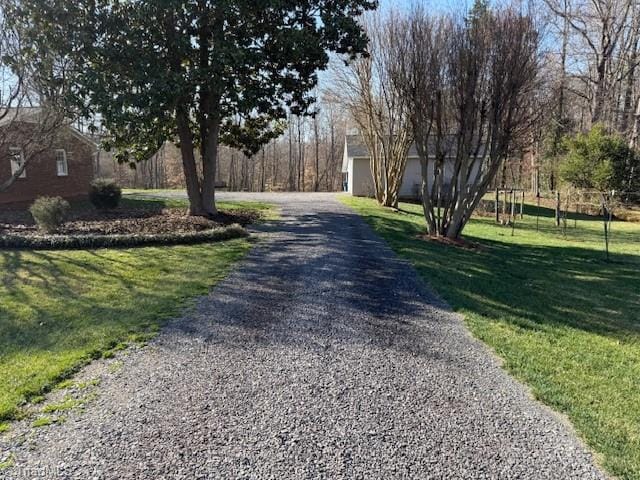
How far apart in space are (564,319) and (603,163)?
74.8 ft

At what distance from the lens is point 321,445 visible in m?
2.72

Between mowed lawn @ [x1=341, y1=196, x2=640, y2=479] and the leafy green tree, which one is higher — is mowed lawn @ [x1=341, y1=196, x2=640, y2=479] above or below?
below

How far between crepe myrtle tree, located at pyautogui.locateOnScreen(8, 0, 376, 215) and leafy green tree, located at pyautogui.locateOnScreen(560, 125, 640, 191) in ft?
58.5

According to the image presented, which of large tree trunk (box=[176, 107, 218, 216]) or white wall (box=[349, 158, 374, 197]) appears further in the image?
white wall (box=[349, 158, 374, 197])

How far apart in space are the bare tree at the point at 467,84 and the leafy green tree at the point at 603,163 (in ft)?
52.5

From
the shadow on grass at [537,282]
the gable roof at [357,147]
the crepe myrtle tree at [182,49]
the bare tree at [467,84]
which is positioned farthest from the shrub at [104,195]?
the gable roof at [357,147]

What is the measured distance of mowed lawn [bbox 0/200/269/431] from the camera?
→ 3.85 metres

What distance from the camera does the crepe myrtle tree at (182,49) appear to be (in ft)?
33.6

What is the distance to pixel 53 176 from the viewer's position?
2084cm

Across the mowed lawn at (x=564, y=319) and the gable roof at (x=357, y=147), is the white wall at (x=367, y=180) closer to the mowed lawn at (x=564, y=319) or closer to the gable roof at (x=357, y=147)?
the gable roof at (x=357, y=147)

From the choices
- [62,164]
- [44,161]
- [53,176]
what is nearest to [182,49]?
[44,161]

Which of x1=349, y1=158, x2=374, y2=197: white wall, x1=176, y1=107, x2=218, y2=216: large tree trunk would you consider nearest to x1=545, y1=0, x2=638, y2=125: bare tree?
x1=349, y1=158, x2=374, y2=197: white wall

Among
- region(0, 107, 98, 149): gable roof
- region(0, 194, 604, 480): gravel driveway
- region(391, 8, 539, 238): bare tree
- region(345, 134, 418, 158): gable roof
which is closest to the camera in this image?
region(0, 194, 604, 480): gravel driveway

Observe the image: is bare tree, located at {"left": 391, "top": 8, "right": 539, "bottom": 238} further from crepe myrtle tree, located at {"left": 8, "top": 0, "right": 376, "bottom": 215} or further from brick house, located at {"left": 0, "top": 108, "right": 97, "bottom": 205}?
brick house, located at {"left": 0, "top": 108, "right": 97, "bottom": 205}
